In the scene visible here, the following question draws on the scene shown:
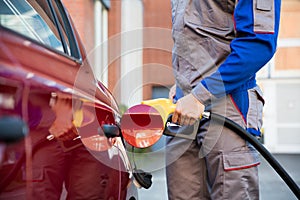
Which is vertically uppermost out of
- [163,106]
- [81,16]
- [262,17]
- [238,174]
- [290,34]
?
[290,34]

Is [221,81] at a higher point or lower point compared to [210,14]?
lower

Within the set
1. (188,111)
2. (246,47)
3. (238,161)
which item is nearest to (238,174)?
(238,161)

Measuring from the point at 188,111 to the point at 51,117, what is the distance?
2.08ft

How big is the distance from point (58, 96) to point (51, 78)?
5cm

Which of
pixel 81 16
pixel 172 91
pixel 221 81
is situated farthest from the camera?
pixel 81 16

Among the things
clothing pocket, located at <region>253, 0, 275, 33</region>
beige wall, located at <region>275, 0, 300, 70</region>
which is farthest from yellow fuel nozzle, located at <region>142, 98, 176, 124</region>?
beige wall, located at <region>275, 0, 300, 70</region>

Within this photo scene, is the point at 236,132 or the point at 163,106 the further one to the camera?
the point at 236,132

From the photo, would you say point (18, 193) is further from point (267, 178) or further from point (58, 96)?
point (267, 178)

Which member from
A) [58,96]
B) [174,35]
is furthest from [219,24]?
[58,96]

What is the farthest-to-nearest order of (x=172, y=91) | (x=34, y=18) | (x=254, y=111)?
1. (x=172, y=91)
2. (x=254, y=111)
3. (x=34, y=18)

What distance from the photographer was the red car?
885 millimetres

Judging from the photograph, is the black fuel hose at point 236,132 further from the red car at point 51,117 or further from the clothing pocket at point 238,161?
the red car at point 51,117

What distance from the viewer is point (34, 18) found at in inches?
58.5

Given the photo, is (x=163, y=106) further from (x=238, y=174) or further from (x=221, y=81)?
(x=238, y=174)
